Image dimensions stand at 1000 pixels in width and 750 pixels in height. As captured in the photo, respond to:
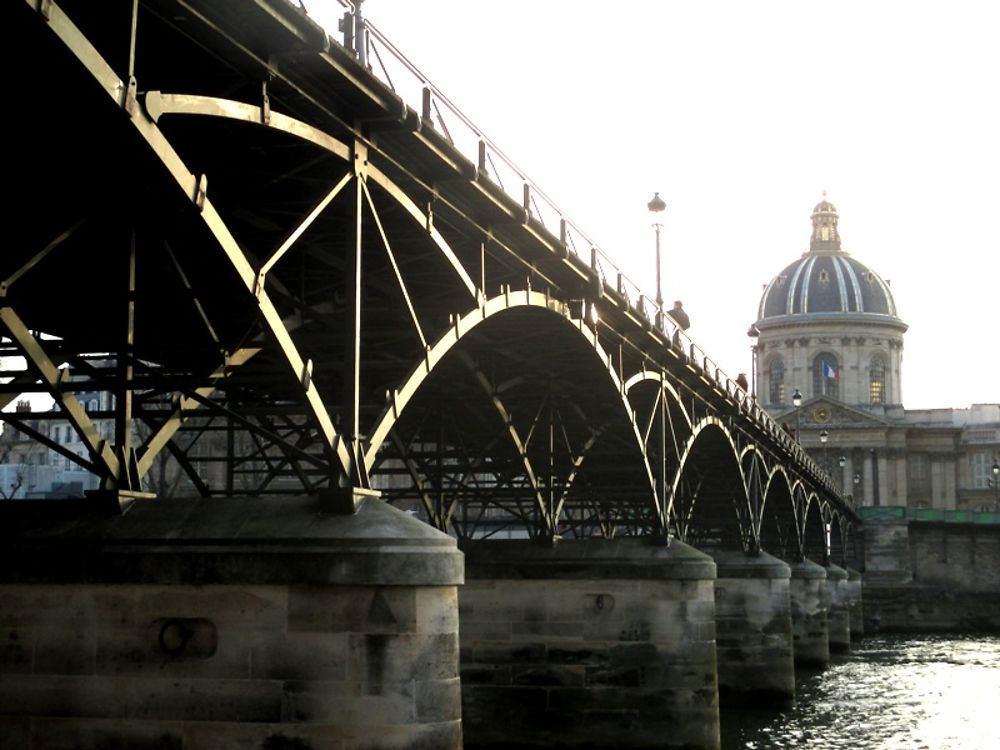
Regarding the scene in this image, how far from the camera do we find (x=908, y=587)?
346 ft

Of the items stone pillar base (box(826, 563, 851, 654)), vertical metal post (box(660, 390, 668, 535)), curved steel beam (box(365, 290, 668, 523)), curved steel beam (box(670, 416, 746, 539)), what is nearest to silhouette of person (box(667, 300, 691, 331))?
curved steel beam (box(670, 416, 746, 539))

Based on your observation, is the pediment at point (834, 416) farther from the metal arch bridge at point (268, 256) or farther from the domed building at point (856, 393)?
the metal arch bridge at point (268, 256)

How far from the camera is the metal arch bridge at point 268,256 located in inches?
516

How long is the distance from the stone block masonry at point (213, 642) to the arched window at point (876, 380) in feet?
506

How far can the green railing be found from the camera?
381ft

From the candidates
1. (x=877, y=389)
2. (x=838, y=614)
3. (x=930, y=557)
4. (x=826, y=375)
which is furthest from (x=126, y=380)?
(x=877, y=389)

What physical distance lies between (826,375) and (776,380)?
6639 mm

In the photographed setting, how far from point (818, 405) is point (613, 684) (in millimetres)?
122596

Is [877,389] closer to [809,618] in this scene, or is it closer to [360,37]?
[809,618]

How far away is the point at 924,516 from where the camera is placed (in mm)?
122312

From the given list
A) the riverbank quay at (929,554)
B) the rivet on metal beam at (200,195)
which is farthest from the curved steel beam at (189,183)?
the riverbank quay at (929,554)

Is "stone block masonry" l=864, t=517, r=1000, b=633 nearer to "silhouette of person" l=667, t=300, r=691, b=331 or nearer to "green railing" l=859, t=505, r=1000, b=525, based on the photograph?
"green railing" l=859, t=505, r=1000, b=525

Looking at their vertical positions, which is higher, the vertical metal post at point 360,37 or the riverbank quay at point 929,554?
the vertical metal post at point 360,37

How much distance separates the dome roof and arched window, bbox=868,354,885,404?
5.45 meters
